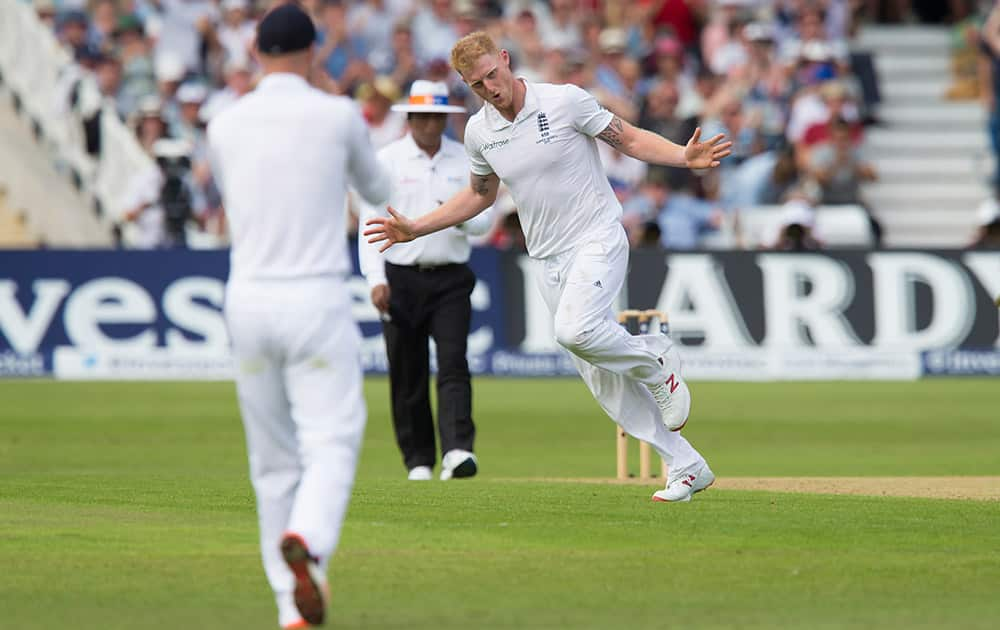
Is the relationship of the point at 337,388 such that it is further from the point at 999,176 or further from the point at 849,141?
the point at 999,176

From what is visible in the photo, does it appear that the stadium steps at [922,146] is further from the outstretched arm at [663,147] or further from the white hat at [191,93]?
the outstretched arm at [663,147]

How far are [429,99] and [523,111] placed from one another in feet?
8.85

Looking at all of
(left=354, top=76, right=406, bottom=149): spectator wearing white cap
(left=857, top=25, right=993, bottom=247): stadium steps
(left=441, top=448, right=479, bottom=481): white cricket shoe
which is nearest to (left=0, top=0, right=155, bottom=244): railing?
(left=354, top=76, right=406, bottom=149): spectator wearing white cap

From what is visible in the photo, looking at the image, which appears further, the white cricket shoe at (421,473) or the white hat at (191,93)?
the white hat at (191,93)

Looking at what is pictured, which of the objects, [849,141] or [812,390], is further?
[849,141]

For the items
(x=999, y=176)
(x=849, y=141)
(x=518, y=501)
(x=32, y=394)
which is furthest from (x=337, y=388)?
(x=999, y=176)

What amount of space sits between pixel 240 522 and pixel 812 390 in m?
12.5

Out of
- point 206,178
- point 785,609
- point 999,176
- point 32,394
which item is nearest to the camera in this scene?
point 785,609

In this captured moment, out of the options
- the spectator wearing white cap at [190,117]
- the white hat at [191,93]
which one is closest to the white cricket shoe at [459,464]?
the spectator wearing white cap at [190,117]

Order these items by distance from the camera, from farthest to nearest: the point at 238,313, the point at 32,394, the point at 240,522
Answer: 1. the point at 32,394
2. the point at 240,522
3. the point at 238,313

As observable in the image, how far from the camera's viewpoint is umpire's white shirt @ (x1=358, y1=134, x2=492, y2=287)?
40.4ft

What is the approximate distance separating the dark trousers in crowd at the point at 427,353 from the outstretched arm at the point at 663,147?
2.82 metres

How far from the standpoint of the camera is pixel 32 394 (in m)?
20.0

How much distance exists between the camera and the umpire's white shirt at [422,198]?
12.3 metres
